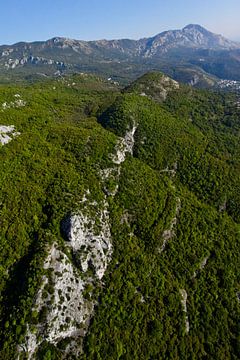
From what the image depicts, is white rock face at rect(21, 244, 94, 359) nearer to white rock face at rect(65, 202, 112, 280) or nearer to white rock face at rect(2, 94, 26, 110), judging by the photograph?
white rock face at rect(65, 202, 112, 280)

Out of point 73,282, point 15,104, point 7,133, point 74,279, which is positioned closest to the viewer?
point 73,282

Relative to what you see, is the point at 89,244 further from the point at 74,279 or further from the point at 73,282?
the point at 73,282

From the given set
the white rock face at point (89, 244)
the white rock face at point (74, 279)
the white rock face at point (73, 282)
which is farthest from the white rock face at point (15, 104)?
the white rock face at point (89, 244)

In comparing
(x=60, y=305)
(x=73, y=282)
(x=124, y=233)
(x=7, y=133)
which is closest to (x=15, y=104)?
(x=7, y=133)

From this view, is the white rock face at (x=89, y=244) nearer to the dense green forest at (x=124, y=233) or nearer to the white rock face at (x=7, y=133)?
the dense green forest at (x=124, y=233)

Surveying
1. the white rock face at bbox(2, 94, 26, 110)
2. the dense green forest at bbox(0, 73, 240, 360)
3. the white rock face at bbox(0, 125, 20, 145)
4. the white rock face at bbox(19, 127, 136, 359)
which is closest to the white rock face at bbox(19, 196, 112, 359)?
the white rock face at bbox(19, 127, 136, 359)

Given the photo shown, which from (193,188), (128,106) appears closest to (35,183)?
(193,188)
